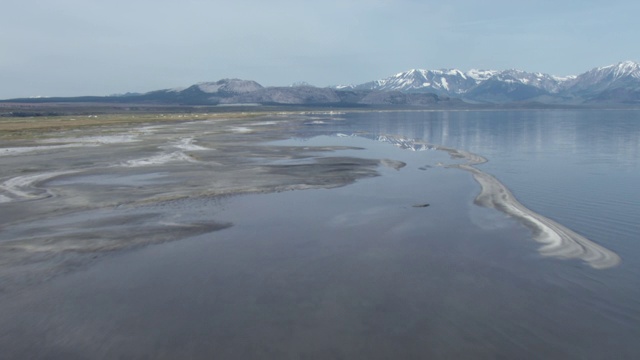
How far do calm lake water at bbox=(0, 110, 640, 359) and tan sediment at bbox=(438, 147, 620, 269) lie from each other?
36 centimetres

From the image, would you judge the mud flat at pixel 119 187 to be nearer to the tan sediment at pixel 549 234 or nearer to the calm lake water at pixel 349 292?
the calm lake water at pixel 349 292

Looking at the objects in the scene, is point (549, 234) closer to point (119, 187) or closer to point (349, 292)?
point (349, 292)

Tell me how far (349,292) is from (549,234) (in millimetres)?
7278

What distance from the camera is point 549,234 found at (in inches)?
595

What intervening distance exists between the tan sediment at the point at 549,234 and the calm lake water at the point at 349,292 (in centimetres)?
36

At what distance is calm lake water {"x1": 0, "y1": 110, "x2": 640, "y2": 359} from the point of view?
908 cm

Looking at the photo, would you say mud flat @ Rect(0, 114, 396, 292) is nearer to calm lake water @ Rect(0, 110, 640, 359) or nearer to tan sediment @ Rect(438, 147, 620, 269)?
calm lake water @ Rect(0, 110, 640, 359)

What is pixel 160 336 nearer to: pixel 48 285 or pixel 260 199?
pixel 48 285

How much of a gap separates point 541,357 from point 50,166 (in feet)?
92.3

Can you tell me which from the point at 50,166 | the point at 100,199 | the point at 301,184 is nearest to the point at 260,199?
the point at 301,184

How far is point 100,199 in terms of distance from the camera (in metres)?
20.3

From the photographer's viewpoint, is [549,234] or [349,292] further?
[549,234]

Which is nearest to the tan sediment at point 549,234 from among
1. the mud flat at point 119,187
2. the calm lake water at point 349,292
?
the calm lake water at point 349,292

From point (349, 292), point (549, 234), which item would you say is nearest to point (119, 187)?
point (349, 292)
